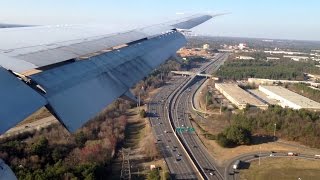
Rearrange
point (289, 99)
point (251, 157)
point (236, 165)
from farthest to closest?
1. point (289, 99)
2. point (251, 157)
3. point (236, 165)

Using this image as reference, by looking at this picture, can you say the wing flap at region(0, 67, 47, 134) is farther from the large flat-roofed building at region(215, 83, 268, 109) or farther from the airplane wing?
the large flat-roofed building at region(215, 83, 268, 109)

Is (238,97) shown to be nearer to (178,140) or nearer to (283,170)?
(178,140)

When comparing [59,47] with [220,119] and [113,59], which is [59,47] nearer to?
[113,59]

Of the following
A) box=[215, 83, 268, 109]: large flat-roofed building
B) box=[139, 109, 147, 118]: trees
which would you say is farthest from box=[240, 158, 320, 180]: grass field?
box=[215, 83, 268, 109]: large flat-roofed building

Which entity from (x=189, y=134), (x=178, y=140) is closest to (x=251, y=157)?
(x=178, y=140)

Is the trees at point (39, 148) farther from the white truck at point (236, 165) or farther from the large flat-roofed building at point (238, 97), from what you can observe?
the large flat-roofed building at point (238, 97)

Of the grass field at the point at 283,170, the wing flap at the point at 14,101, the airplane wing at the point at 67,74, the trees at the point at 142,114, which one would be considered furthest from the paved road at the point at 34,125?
the wing flap at the point at 14,101

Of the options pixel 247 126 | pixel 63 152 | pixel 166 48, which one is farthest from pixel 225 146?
pixel 166 48
